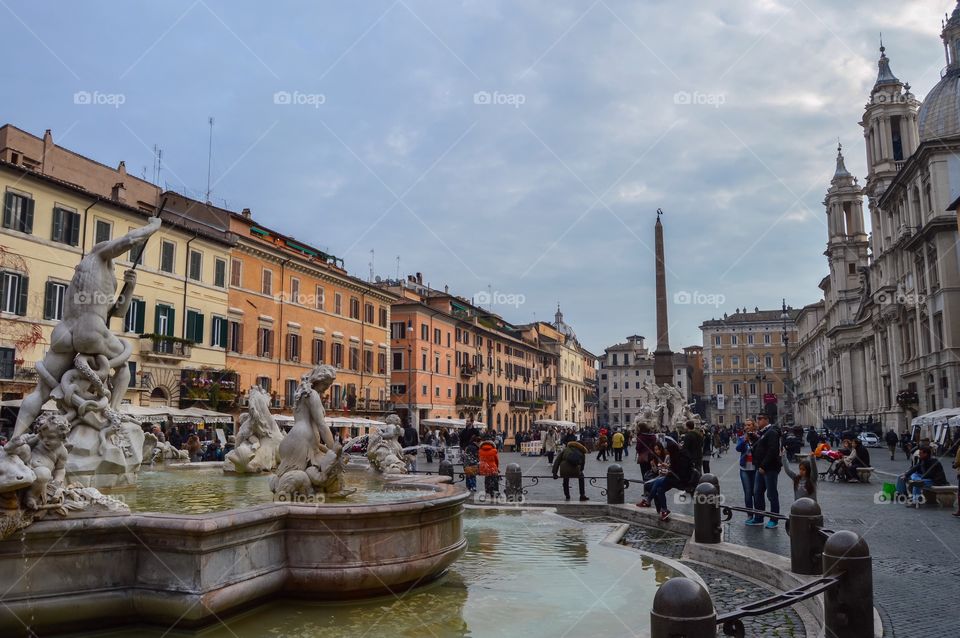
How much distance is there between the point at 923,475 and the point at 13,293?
83.5 feet

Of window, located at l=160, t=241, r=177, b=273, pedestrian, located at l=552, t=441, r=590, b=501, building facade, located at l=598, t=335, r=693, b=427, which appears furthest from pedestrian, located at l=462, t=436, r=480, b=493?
building facade, located at l=598, t=335, r=693, b=427

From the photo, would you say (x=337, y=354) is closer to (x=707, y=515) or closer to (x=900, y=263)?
(x=707, y=515)

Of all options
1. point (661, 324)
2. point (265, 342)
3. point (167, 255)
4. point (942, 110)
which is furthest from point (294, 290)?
point (942, 110)

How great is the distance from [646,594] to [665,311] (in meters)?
27.9

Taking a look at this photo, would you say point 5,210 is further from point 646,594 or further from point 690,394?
point 690,394

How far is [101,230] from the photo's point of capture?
2664 centimetres

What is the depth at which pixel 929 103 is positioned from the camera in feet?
145

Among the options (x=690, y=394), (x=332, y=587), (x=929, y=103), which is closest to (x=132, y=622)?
(x=332, y=587)

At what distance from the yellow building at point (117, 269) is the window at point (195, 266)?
44 mm

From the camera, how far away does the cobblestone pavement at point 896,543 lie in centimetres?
530

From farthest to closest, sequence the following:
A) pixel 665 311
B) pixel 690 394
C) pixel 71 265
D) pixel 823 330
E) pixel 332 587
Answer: pixel 690 394, pixel 823 330, pixel 665 311, pixel 71 265, pixel 332 587

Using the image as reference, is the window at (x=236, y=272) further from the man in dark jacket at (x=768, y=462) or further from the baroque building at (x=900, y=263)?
the baroque building at (x=900, y=263)

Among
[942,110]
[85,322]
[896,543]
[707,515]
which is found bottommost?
[896,543]


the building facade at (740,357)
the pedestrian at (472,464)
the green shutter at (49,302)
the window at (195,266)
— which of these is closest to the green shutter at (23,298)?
the green shutter at (49,302)
